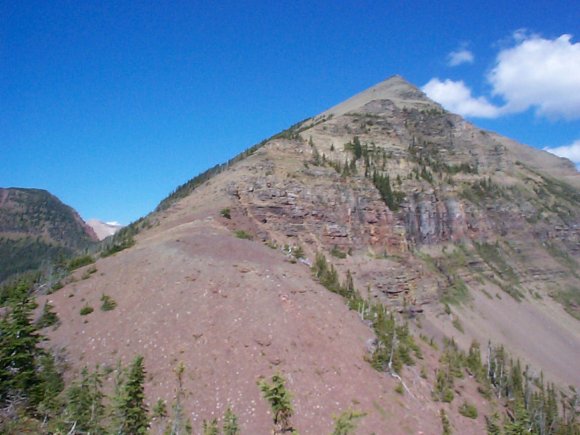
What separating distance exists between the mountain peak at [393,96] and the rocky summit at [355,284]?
9.15 feet

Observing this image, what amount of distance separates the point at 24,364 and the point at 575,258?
146 metres

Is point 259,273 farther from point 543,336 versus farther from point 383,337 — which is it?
point 543,336

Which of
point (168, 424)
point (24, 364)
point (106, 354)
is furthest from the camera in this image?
point (106, 354)

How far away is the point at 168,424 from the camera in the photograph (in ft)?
89.9

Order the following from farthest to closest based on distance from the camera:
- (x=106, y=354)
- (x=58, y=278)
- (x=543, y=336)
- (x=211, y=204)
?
(x=543, y=336) → (x=211, y=204) → (x=58, y=278) → (x=106, y=354)

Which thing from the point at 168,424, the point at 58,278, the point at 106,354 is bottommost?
the point at 168,424

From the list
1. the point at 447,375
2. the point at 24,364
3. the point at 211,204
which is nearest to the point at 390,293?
the point at 447,375

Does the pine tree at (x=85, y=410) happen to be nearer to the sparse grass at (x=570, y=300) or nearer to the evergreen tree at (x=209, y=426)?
the evergreen tree at (x=209, y=426)

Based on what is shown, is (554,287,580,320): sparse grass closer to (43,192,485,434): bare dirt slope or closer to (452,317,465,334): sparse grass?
(452,317,465,334): sparse grass

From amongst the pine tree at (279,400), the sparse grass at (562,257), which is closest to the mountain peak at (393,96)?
the sparse grass at (562,257)

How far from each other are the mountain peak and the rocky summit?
2790 millimetres

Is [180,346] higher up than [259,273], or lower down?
lower down

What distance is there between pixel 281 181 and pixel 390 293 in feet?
92.7

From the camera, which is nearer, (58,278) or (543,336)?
(58,278)
